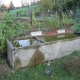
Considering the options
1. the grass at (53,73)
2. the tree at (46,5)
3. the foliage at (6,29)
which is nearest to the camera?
the grass at (53,73)

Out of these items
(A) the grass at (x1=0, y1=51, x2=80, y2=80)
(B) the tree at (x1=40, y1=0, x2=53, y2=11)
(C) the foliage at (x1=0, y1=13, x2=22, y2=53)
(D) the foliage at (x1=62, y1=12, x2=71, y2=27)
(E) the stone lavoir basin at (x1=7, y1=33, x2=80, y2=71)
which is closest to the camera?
(A) the grass at (x1=0, y1=51, x2=80, y2=80)

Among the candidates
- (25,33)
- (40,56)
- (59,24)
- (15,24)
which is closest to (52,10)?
(59,24)

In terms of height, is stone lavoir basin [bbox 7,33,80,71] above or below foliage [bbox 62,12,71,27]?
below

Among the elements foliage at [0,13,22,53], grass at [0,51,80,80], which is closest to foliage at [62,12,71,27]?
foliage at [0,13,22,53]

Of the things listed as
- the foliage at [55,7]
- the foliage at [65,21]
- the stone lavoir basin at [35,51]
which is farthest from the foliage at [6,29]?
the foliage at [55,7]

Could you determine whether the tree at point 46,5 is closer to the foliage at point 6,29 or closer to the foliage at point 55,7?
the foliage at point 55,7

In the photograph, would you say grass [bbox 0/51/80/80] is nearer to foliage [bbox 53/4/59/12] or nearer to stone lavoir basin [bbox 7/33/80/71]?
stone lavoir basin [bbox 7/33/80/71]

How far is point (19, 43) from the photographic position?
4.26 m

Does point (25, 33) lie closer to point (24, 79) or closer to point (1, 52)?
point (1, 52)

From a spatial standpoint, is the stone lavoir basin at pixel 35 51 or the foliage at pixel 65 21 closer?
the stone lavoir basin at pixel 35 51

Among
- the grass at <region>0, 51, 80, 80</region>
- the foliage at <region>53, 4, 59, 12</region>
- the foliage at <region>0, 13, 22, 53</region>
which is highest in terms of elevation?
the foliage at <region>53, 4, 59, 12</region>

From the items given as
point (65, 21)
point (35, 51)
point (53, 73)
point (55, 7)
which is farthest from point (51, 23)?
point (55, 7)

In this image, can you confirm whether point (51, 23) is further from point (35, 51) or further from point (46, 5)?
point (46, 5)

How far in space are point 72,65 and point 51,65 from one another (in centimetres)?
68
